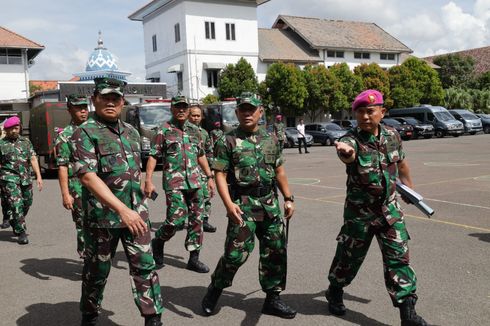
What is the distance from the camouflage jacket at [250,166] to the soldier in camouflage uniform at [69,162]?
2124 mm

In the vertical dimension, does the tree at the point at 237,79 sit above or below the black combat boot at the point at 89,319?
above

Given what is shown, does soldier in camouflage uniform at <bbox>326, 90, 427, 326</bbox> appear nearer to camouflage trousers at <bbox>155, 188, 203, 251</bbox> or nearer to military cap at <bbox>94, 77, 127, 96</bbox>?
military cap at <bbox>94, 77, 127, 96</bbox>

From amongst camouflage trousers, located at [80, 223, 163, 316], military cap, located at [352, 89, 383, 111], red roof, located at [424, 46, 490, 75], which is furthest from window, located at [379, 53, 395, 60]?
camouflage trousers, located at [80, 223, 163, 316]

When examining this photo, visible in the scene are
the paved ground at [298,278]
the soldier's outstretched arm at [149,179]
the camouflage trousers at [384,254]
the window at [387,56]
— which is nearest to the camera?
the camouflage trousers at [384,254]

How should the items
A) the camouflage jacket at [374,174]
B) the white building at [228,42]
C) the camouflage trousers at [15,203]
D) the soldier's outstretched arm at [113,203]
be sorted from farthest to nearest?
the white building at [228,42], the camouflage trousers at [15,203], the camouflage jacket at [374,174], the soldier's outstretched arm at [113,203]

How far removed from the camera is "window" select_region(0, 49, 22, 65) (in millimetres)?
41750

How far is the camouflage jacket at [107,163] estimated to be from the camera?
354cm

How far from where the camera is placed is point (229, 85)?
39.2 meters

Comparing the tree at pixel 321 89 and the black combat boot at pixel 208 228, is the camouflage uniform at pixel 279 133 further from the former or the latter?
the tree at pixel 321 89

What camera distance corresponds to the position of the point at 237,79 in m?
39.3

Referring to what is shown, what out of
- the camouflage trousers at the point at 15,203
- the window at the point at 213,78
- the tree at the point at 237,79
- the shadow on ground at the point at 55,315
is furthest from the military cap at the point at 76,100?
the window at the point at 213,78

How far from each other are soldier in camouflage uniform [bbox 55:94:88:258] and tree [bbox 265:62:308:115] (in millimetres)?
33590

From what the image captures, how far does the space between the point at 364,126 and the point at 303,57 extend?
42.0 metres

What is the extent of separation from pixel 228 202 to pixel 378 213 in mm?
1173
